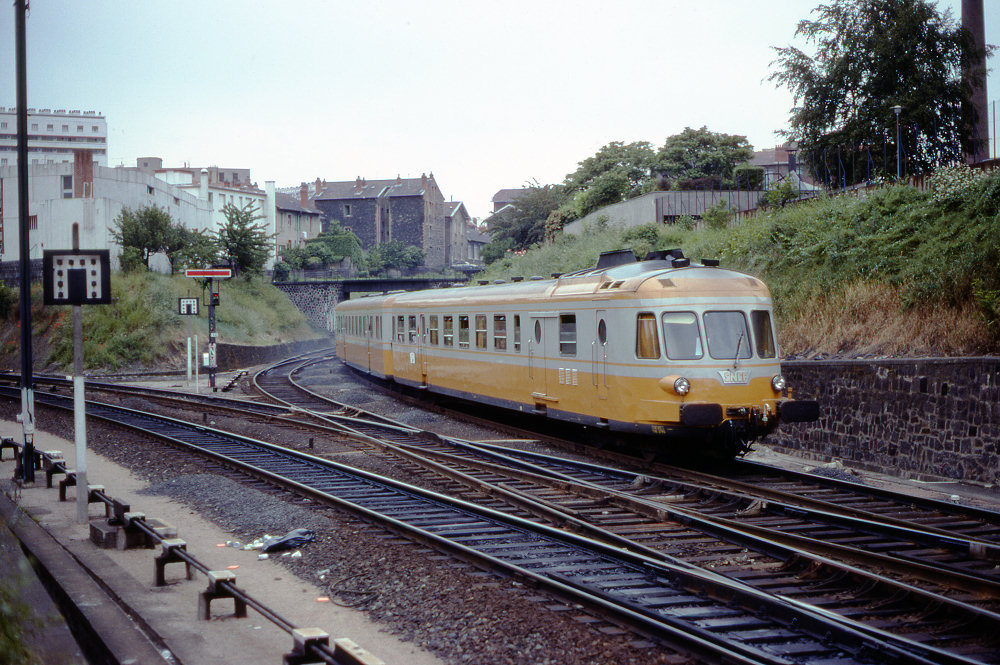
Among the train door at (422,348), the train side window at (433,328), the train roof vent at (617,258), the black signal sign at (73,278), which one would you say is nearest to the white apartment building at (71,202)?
the train door at (422,348)

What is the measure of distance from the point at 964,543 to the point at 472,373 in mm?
11991

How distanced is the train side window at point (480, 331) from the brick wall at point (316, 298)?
162 ft

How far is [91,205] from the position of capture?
49000 mm

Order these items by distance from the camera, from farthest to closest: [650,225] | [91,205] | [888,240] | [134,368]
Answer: [91,205], [134,368], [650,225], [888,240]

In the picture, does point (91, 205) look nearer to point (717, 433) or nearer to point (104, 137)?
point (717, 433)

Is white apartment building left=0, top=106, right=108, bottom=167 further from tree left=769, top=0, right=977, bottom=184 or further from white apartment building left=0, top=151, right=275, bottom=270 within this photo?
tree left=769, top=0, right=977, bottom=184

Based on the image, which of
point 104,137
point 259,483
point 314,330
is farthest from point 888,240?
point 104,137

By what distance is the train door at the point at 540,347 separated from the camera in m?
15.3

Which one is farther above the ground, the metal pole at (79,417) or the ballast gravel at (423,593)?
the metal pole at (79,417)

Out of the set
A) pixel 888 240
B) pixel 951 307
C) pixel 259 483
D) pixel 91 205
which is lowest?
pixel 259 483

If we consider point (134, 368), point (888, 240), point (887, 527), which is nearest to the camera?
point (887, 527)

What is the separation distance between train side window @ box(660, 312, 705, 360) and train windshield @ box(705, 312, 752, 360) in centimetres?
18

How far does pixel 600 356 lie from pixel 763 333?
242cm

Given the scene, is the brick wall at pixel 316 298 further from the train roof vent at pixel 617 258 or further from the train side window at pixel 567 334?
the train side window at pixel 567 334
